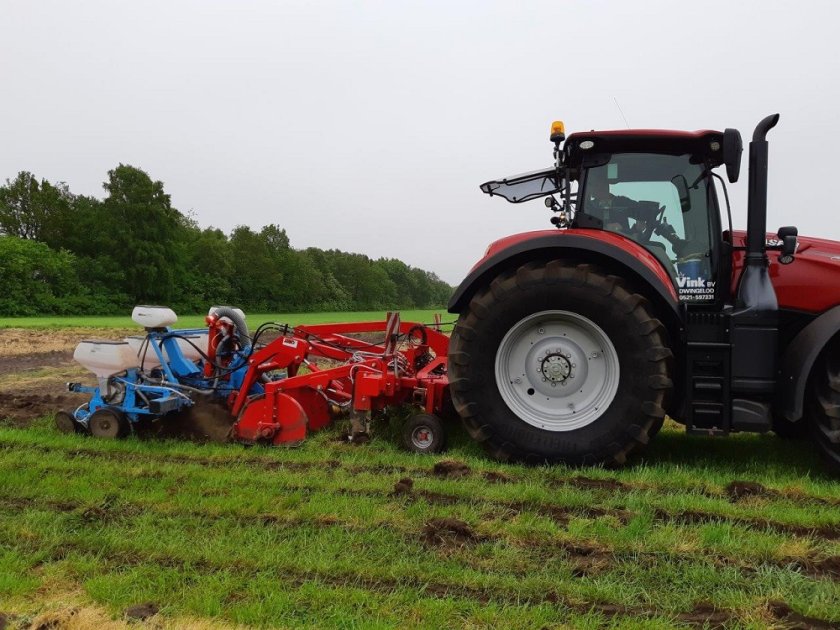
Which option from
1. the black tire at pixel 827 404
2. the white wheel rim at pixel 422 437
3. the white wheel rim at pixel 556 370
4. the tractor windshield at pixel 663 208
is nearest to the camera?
the black tire at pixel 827 404

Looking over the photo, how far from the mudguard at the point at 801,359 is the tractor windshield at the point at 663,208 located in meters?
0.63

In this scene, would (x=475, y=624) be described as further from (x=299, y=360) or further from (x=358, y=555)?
(x=299, y=360)

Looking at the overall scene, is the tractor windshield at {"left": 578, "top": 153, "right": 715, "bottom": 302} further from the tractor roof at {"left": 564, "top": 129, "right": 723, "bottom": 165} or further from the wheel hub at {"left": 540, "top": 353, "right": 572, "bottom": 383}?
the wheel hub at {"left": 540, "top": 353, "right": 572, "bottom": 383}

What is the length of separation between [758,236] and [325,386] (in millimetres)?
3508

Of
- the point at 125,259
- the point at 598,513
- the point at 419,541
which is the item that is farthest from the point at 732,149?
the point at 125,259

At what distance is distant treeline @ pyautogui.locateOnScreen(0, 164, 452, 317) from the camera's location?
46500 mm

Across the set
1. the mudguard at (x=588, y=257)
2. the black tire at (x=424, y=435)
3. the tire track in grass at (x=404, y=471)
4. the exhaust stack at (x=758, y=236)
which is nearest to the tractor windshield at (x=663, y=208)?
the mudguard at (x=588, y=257)

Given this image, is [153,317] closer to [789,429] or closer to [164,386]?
[164,386]

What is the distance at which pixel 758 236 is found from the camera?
3840 millimetres

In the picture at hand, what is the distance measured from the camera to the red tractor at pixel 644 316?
373 cm

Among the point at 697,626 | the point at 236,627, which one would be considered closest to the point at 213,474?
the point at 236,627

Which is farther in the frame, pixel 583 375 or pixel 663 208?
pixel 663 208

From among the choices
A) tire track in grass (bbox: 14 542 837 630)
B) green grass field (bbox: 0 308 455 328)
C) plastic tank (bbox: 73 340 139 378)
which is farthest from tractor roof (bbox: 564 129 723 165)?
green grass field (bbox: 0 308 455 328)

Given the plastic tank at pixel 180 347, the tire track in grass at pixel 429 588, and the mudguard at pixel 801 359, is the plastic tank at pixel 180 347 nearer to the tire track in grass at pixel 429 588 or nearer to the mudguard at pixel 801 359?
the tire track in grass at pixel 429 588
